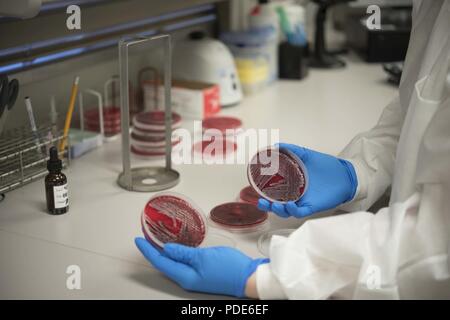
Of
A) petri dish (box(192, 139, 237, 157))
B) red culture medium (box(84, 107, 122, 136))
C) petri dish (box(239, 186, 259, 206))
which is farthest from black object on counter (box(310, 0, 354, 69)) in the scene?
petri dish (box(239, 186, 259, 206))

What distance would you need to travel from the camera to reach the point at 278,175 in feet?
4.33

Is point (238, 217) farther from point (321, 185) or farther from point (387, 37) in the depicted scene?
point (387, 37)

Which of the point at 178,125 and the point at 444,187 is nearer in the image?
the point at 444,187

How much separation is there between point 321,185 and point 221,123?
2.24 feet

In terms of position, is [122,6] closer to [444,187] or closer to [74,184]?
[74,184]

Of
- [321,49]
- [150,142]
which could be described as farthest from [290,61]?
[150,142]

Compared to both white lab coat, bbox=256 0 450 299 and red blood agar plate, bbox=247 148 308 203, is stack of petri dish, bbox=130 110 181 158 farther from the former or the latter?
white lab coat, bbox=256 0 450 299

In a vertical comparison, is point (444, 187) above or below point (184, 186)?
above

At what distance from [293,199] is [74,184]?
0.57 meters

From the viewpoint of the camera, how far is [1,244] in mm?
1270

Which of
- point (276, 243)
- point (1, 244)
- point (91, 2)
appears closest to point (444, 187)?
point (276, 243)

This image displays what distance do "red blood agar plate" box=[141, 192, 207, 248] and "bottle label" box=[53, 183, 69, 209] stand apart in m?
0.25

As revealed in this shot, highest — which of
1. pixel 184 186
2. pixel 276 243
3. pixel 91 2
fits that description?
pixel 91 2

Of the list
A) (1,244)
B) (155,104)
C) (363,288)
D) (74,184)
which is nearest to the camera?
(363,288)
